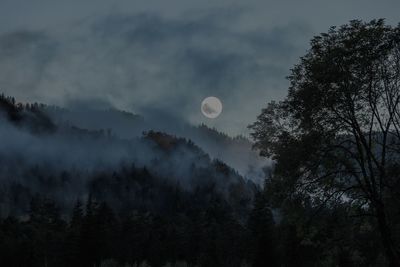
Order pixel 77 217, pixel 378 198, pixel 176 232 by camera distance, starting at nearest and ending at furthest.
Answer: pixel 378 198
pixel 77 217
pixel 176 232

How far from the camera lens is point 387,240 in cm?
2312

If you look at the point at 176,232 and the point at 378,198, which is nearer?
the point at 378,198

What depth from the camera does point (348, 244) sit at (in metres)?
25.5

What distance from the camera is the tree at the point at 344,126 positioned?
24047 millimetres

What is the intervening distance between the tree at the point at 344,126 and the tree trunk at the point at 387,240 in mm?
46

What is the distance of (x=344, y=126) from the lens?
25.1 meters

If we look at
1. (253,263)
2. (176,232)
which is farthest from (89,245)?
(176,232)

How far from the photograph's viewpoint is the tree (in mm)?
24047

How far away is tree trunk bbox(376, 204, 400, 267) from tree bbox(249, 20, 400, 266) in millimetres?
46

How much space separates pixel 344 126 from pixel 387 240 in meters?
5.88

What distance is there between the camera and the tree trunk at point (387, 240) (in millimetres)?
22828

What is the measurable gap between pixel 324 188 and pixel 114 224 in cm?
11884

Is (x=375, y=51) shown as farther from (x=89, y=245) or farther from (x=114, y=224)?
(x=114, y=224)

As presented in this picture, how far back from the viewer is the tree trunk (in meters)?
22.8
